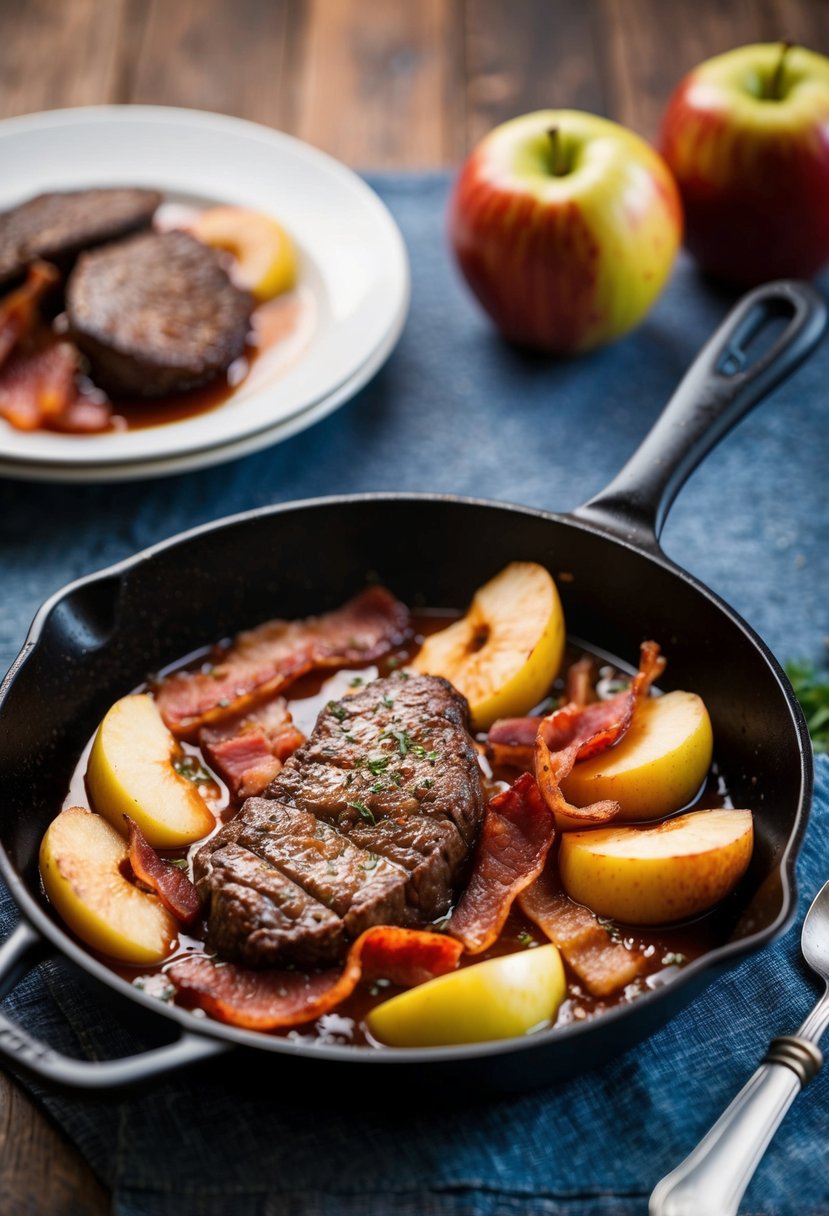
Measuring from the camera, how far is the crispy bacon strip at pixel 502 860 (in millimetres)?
2094

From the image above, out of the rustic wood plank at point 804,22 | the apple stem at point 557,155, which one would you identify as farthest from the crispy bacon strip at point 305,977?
the rustic wood plank at point 804,22

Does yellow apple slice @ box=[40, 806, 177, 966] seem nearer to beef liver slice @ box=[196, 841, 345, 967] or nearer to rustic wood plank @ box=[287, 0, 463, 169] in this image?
A: beef liver slice @ box=[196, 841, 345, 967]

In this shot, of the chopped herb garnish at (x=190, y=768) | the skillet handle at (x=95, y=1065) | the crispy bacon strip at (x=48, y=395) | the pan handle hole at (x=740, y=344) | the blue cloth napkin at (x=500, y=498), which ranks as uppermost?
the skillet handle at (x=95, y=1065)

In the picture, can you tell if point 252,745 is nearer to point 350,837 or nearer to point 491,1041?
point 350,837

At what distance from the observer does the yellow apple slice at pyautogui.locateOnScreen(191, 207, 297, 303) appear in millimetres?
3666

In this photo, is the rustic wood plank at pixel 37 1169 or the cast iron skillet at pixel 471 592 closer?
the rustic wood plank at pixel 37 1169

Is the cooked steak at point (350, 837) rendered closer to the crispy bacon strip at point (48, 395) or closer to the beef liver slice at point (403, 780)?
the beef liver slice at point (403, 780)

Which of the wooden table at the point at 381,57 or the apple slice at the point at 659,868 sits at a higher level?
the wooden table at the point at 381,57

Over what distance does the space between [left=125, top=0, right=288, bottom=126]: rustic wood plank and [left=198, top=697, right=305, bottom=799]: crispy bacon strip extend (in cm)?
295

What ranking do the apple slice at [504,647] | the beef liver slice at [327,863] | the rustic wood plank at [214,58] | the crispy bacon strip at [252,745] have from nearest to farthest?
1. the beef liver slice at [327,863]
2. the crispy bacon strip at [252,745]
3. the apple slice at [504,647]
4. the rustic wood plank at [214,58]

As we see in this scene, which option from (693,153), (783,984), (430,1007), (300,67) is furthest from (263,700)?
(300,67)

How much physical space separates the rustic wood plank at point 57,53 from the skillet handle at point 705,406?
2.95 m

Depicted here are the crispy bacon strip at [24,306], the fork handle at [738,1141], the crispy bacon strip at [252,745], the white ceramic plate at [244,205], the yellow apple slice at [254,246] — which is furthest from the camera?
the yellow apple slice at [254,246]

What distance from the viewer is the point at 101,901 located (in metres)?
2.07
